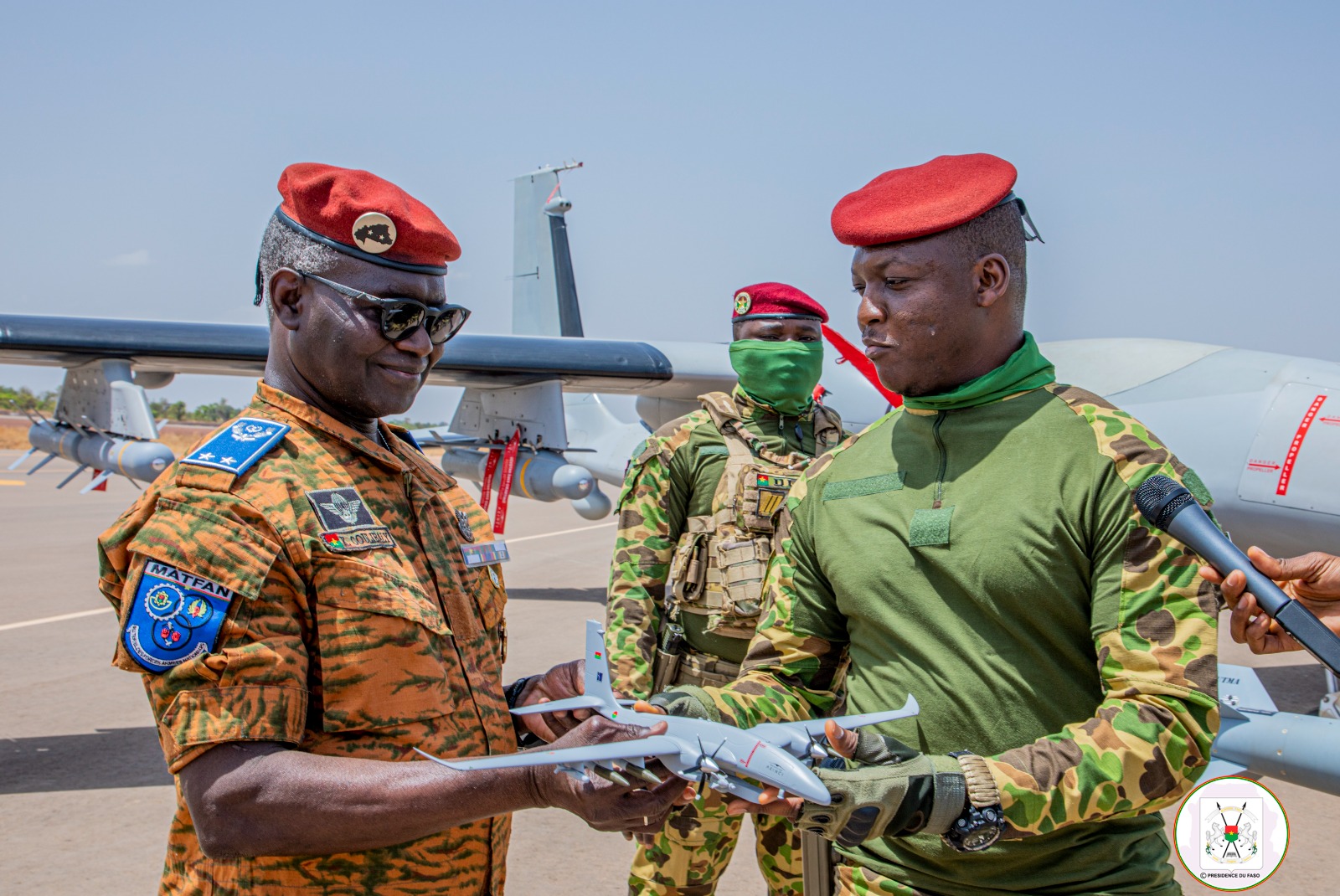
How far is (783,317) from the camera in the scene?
4.14 metres

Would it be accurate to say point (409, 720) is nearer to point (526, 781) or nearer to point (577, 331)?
point (526, 781)

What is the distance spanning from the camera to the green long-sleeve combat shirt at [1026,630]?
167 cm

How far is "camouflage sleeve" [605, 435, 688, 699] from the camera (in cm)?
378

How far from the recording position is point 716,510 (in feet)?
13.0

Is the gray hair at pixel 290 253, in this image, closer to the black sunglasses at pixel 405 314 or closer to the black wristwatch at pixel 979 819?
the black sunglasses at pixel 405 314

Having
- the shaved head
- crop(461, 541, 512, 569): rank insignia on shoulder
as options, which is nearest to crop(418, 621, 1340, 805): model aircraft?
crop(461, 541, 512, 569): rank insignia on shoulder

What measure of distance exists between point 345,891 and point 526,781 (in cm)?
37

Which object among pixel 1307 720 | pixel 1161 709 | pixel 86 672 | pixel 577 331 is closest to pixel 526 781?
pixel 1161 709

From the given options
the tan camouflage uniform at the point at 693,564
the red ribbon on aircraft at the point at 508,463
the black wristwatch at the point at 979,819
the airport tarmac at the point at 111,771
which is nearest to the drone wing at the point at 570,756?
the black wristwatch at the point at 979,819

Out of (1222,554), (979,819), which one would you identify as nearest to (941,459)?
(1222,554)

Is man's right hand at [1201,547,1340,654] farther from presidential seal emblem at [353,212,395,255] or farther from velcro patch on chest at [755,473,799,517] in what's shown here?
velcro patch on chest at [755,473,799,517]

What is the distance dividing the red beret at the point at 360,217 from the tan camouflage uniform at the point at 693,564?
2076 millimetres

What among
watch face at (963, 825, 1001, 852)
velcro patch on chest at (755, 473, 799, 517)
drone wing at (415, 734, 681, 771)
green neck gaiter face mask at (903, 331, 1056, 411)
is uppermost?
green neck gaiter face mask at (903, 331, 1056, 411)

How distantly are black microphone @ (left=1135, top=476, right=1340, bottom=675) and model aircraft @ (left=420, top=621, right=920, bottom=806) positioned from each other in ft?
1.85
